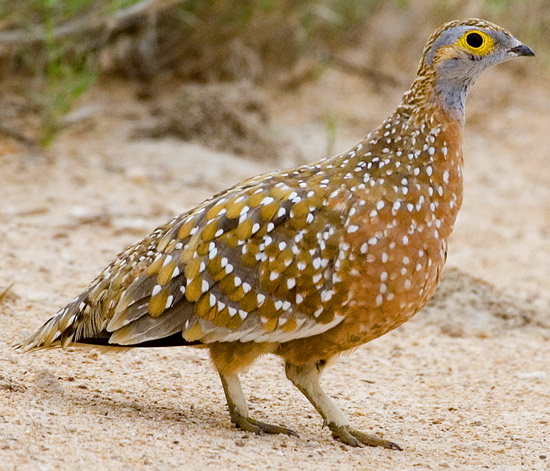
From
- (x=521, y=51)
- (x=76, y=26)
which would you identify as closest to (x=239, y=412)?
(x=521, y=51)

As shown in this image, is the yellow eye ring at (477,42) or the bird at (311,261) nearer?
the bird at (311,261)

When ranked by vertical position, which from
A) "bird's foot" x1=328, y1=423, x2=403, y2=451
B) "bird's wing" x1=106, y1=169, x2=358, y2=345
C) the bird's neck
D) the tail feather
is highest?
the bird's neck

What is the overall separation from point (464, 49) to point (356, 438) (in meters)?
1.77

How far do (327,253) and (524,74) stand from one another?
11.9m

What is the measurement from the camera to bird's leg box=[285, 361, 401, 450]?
424 centimetres

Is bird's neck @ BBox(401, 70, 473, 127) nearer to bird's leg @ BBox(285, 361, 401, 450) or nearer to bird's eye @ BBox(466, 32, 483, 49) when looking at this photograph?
bird's eye @ BBox(466, 32, 483, 49)

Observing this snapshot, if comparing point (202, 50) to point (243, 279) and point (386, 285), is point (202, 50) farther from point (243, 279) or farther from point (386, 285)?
point (386, 285)

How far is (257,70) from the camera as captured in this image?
11906 millimetres

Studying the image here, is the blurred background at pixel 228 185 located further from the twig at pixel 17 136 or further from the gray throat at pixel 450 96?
the gray throat at pixel 450 96

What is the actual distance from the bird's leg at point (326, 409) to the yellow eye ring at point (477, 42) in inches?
60.2

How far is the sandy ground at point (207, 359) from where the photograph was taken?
3.92 m

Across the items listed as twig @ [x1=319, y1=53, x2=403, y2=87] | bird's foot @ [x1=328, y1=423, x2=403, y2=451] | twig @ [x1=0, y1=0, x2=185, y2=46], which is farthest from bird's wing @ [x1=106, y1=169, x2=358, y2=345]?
twig @ [x1=319, y1=53, x2=403, y2=87]

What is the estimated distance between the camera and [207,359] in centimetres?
531

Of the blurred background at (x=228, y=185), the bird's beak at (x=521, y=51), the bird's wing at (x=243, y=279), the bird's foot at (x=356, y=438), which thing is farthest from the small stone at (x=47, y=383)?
the bird's beak at (x=521, y=51)
